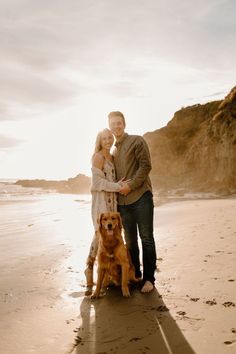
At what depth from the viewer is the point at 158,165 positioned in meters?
34.4

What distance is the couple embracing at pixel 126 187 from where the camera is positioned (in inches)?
192

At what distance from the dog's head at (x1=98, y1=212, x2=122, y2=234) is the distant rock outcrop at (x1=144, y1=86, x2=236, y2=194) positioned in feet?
62.8

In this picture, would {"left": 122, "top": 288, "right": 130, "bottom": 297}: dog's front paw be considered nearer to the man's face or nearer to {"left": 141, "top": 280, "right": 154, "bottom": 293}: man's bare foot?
{"left": 141, "top": 280, "right": 154, "bottom": 293}: man's bare foot

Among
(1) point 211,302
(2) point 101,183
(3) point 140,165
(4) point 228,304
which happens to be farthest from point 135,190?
(4) point 228,304

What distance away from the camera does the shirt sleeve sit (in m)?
4.77

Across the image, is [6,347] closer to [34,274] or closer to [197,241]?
[34,274]

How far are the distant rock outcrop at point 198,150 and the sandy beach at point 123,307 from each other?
58.2 feet

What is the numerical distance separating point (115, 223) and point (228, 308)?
1.61 metres

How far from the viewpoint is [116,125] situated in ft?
16.5

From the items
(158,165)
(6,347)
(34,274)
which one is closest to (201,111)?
(158,165)

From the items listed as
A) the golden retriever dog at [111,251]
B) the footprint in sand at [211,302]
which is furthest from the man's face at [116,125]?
the footprint in sand at [211,302]

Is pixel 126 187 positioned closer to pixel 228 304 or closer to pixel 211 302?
pixel 211 302

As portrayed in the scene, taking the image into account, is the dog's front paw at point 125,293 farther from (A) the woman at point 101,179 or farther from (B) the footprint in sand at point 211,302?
(B) the footprint in sand at point 211,302

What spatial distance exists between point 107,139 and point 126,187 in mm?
723
